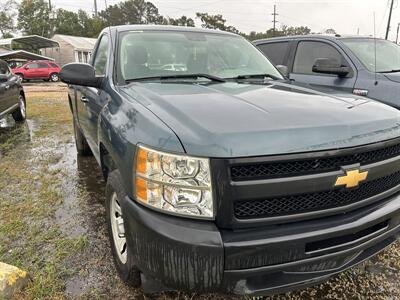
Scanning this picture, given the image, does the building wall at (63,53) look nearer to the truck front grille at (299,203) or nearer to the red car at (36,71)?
the red car at (36,71)

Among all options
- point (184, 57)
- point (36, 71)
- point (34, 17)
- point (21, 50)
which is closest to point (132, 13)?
point (34, 17)

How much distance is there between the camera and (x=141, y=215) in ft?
6.06

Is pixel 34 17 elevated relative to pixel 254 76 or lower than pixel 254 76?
elevated

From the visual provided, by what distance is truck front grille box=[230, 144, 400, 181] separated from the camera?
1.77 m

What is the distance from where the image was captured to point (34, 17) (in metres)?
63.5

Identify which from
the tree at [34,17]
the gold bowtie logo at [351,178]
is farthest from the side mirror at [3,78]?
the tree at [34,17]

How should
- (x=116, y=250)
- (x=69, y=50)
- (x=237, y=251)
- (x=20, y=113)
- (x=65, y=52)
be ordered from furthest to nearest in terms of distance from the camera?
(x=65, y=52) → (x=69, y=50) → (x=20, y=113) → (x=116, y=250) → (x=237, y=251)

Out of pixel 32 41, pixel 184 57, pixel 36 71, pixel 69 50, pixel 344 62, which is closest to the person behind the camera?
pixel 184 57

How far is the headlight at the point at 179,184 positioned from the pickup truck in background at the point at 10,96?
262 inches

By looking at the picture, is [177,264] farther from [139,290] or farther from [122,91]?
[122,91]

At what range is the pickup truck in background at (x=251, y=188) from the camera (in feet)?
5.74

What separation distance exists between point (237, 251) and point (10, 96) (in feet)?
25.5

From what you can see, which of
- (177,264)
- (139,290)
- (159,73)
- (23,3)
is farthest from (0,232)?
(23,3)

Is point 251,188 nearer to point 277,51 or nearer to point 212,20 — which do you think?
point 277,51
